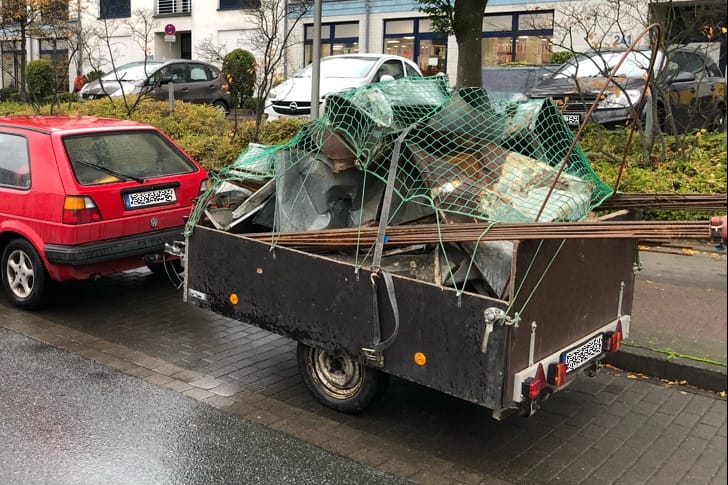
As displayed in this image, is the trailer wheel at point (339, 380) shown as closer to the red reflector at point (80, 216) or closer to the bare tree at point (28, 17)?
the red reflector at point (80, 216)

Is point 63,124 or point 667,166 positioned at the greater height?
point 63,124

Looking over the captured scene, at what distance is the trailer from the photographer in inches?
162

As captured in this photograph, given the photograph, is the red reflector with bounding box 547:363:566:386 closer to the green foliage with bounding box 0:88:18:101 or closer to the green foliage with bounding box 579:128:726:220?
the green foliage with bounding box 579:128:726:220

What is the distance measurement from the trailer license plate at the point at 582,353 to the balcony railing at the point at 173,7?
1267 inches

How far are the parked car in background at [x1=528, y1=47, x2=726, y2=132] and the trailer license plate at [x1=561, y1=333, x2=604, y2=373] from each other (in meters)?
5.92

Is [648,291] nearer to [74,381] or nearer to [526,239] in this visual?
[526,239]

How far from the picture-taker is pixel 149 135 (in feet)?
25.5

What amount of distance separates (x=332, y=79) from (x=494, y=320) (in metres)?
12.4

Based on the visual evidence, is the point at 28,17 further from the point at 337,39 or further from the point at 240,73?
the point at 337,39

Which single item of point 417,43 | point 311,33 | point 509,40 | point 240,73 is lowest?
point 240,73

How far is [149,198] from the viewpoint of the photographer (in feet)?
23.5

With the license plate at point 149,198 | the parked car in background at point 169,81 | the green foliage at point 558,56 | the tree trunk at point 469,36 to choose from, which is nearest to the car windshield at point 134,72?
the parked car in background at point 169,81

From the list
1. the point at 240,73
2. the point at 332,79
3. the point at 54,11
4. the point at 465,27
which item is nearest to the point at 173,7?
the point at 240,73

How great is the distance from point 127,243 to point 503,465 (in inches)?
156
